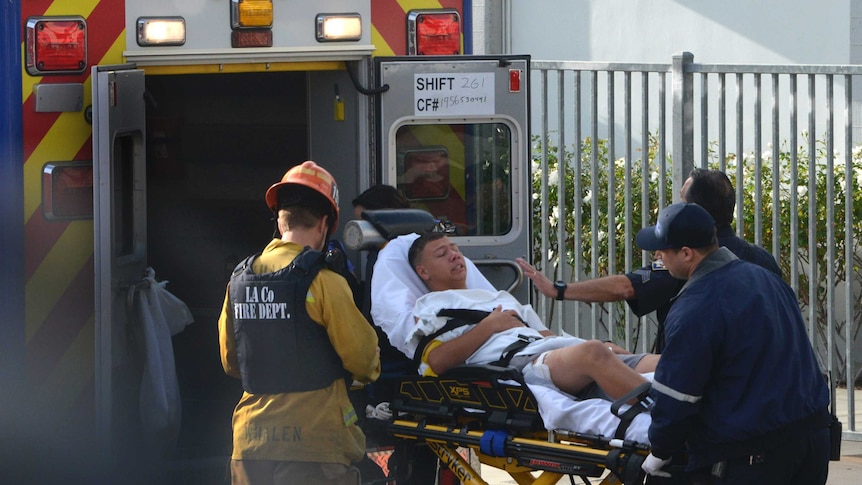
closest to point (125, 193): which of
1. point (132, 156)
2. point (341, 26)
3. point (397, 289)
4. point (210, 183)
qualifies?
point (132, 156)

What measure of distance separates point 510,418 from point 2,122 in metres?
2.42

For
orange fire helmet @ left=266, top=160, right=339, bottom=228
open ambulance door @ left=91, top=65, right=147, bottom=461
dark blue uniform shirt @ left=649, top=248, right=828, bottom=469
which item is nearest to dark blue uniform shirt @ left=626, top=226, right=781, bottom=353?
dark blue uniform shirt @ left=649, top=248, right=828, bottom=469

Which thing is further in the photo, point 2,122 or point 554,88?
point 554,88

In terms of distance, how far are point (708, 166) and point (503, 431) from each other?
3591 millimetres

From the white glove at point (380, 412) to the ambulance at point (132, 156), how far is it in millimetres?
1060

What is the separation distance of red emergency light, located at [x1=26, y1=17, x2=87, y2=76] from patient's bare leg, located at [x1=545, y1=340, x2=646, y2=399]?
7.70 ft

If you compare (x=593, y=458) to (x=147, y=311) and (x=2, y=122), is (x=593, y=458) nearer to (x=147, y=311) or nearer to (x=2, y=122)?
(x=147, y=311)

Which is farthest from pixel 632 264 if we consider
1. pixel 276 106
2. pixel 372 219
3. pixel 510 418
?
pixel 510 418

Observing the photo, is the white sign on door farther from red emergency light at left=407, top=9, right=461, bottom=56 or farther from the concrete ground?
the concrete ground

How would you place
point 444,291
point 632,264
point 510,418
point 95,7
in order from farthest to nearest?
point 632,264
point 95,7
point 444,291
point 510,418

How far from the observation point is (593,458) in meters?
4.09

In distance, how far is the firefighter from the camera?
400 centimetres

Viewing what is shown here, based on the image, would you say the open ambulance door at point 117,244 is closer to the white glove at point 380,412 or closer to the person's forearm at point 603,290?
the white glove at point 380,412

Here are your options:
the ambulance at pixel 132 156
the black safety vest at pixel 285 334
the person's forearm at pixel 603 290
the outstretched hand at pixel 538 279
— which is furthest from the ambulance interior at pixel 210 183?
the black safety vest at pixel 285 334
